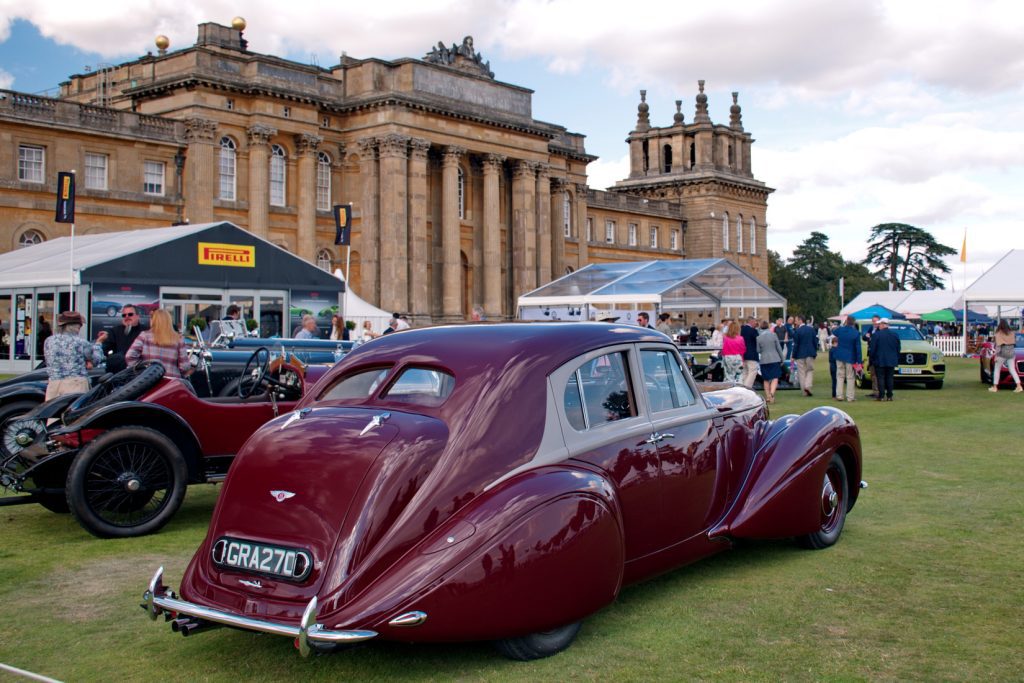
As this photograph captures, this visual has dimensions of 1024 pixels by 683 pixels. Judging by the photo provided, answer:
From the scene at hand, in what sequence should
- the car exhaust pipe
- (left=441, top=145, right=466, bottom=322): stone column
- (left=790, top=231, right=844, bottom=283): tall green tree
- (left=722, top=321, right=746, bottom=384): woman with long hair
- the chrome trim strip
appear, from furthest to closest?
(left=790, top=231, right=844, bottom=283): tall green tree < (left=441, top=145, right=466, bottom=322): stone column < (left=722, top=321, right=746, bottom=384): woman with long hair < the car exhaust pipe < the chrome trim strip

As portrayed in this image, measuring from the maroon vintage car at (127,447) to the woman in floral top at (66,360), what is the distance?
1.50 m

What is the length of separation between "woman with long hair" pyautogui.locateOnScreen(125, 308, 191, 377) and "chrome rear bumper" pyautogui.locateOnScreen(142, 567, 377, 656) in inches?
189

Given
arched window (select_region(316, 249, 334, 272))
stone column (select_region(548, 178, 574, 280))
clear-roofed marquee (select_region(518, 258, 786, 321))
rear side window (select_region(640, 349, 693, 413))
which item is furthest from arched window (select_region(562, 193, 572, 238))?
rear side window (select_region(640, 349, 693, 413))

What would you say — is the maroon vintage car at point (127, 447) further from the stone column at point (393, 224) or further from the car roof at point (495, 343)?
the stone column at point (393, 224)

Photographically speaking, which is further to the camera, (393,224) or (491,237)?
(491,237)

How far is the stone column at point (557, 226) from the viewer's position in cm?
6350

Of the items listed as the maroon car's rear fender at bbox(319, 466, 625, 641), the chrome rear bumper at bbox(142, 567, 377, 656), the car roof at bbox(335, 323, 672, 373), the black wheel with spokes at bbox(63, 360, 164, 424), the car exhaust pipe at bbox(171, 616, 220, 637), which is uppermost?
the car roof at bbox(335, 323, 672, 373)

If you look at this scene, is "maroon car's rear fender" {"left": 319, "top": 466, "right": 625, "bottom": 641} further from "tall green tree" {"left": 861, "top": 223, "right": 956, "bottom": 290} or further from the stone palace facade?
"tall green tree" {"left": 861, "top": 223, "right": 956, "bottom": 290}

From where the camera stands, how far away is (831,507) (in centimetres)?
765

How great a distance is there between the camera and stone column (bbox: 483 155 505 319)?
5516 cm

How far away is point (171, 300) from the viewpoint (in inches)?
941

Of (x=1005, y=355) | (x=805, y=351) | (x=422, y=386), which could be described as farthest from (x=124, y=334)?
(x=1005, y=355)

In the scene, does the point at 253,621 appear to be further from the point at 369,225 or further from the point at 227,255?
the point at 369,225

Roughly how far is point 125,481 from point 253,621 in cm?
424
